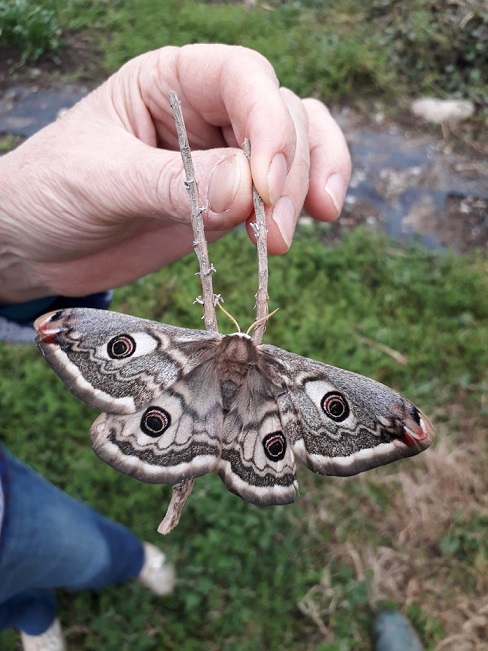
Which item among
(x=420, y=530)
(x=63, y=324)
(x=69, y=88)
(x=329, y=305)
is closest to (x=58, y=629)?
(x=420, y=530)

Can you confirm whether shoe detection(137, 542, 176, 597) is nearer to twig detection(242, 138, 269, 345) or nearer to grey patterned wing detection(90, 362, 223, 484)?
grey patterned wing detection(90, 362, 223, 484)

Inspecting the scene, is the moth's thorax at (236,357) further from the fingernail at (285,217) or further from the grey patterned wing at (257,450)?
the fingernail at (285,217)

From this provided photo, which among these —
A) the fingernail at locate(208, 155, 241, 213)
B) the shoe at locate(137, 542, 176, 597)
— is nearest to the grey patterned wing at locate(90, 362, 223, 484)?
the fingernail at locate(208, 155, 241, 213)

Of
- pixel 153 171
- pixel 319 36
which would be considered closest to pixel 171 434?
pixel 153 171

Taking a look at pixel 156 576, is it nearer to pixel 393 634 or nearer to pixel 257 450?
pixel 393 634

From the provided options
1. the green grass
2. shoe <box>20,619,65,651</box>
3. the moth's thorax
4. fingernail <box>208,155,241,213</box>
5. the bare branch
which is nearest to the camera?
the bare branch

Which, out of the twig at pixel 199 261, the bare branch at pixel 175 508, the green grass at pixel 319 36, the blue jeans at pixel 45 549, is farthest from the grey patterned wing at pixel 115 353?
the green grass at pixel 319 36
